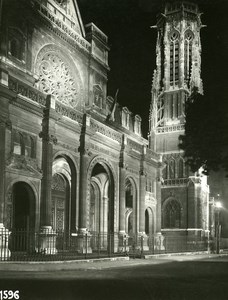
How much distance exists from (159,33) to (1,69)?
1771 inches

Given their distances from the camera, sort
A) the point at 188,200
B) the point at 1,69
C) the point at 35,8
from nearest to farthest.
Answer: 1. the point at 1,69
2. the point at 35,8
3. the point at 188,200

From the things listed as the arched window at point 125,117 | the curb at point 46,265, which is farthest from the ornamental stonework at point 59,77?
the curb at point 46,265

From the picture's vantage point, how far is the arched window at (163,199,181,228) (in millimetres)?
56531

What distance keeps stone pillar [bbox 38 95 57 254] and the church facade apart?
59 millimetres

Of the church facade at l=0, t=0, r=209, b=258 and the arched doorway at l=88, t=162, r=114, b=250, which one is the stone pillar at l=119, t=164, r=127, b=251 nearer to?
the church facade at l=0, t=0, r=209, b=258

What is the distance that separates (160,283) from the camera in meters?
13.5

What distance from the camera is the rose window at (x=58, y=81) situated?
3278 centimetres

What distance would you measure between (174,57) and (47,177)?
40.0 metres

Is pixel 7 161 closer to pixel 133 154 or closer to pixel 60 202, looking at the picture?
pixel 60 202

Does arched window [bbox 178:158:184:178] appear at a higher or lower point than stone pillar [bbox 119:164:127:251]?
higher

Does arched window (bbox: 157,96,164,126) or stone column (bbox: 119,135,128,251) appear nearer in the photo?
stone column (bbox: 119,135,128,251)

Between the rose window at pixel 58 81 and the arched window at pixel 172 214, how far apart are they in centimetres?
2638

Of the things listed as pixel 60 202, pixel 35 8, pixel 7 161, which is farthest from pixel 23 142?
pixel 35 8

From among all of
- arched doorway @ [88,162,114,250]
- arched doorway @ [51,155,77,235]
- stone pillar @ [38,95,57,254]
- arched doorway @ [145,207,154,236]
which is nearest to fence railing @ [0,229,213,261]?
stone pillar @ [38,95,57,254]
